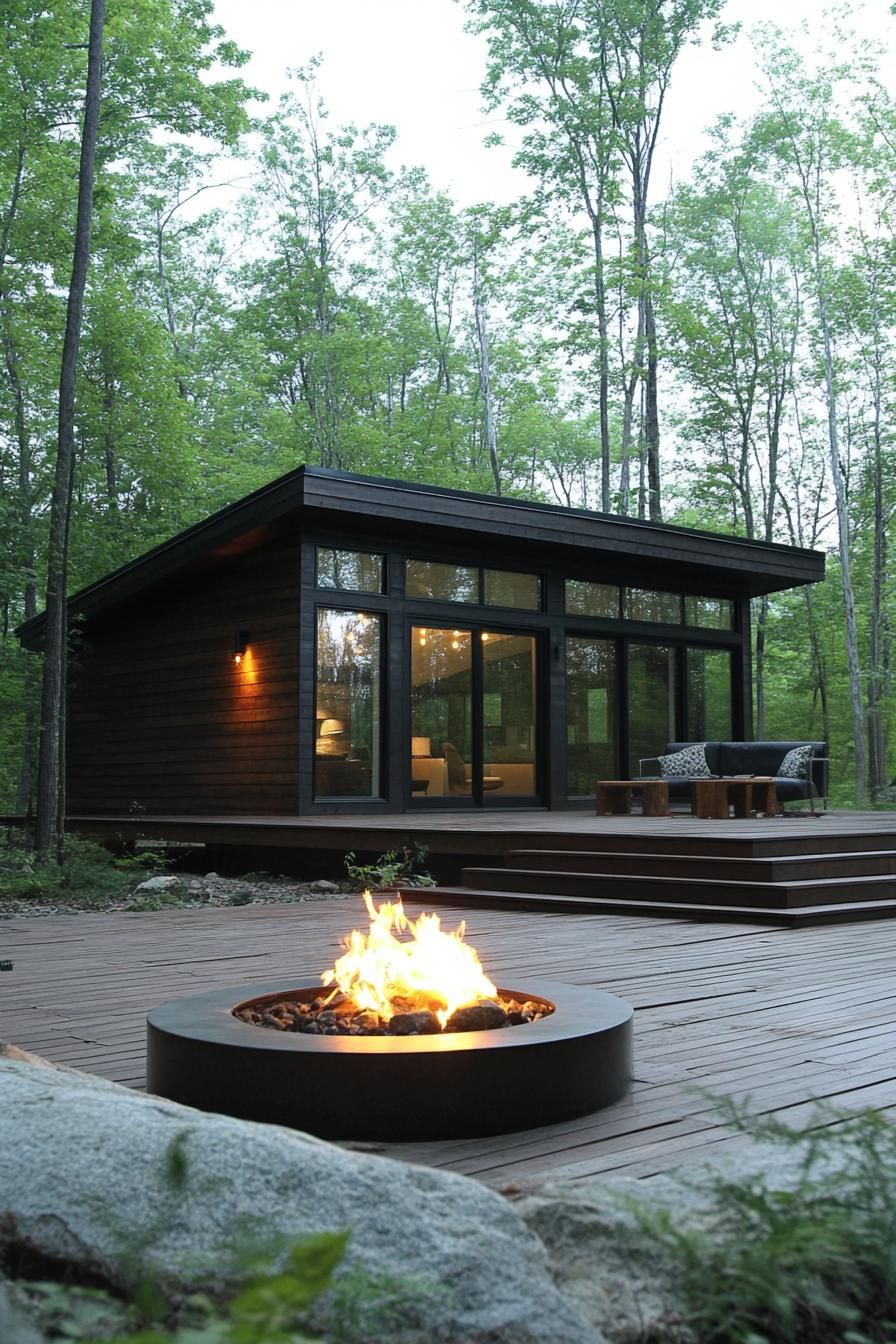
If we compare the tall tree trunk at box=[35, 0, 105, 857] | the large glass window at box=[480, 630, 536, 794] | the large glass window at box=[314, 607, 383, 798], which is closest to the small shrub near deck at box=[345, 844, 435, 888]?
the large glass window at box=[314, 607, 383, 798]

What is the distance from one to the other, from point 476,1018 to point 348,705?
7768 mm

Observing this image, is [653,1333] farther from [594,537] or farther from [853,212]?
[853,212]

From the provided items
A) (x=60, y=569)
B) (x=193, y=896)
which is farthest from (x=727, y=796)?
(x=60, y=569)

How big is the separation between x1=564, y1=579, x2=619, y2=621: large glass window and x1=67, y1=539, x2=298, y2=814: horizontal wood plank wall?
310 cm

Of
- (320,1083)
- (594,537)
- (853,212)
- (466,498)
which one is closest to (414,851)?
(466,498)

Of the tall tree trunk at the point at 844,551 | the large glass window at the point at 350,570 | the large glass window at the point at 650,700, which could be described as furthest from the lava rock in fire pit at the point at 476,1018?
the tall tree trunk at the point at 844,551

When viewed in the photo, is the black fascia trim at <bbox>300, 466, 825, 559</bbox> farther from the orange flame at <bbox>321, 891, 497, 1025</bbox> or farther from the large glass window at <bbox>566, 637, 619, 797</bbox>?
the orange flame at <bbox>321, 891, 497, 1025</bbox>

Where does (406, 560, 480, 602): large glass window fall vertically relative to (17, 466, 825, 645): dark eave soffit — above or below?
below

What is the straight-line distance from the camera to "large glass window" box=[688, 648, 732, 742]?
1306cm

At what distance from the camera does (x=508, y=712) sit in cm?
1138

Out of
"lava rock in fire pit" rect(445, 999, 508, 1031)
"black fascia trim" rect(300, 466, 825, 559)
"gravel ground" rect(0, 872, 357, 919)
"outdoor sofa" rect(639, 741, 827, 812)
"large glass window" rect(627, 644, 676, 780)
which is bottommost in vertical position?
"gravel ground" rect(0, 872, 357, 919)

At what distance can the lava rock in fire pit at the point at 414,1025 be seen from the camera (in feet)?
8.16

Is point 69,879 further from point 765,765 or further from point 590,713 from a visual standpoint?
point 765,765

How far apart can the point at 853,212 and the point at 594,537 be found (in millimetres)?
9564
